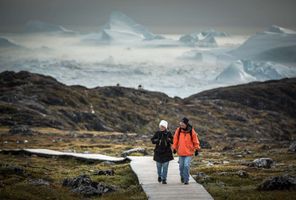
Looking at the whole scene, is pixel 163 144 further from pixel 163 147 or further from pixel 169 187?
pixel 169 187

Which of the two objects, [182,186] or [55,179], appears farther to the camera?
[55,179]

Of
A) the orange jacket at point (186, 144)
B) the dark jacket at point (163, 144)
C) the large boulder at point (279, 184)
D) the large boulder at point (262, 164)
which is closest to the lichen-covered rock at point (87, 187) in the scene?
the dark jacket at point (163, 144)

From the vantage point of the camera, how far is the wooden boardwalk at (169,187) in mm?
25766

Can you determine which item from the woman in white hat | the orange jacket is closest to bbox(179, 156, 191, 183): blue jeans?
the orange jacket

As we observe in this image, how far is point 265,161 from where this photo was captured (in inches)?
1649

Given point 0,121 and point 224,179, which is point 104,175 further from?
point 0,121

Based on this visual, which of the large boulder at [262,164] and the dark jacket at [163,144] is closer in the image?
the dark jacket at [163,144]

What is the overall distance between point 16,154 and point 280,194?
121ft

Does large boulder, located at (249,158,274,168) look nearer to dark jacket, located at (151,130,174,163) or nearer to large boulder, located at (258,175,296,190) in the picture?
dark jacket, located at (151,130,174,163)

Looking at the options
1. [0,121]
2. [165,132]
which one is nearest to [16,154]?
[165,132]

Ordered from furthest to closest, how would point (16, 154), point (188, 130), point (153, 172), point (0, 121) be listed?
1. point (0, 121)
2. point (16, 154)
3. point (153, 172)
4. point (188, 130)

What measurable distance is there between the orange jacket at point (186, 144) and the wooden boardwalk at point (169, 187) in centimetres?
175

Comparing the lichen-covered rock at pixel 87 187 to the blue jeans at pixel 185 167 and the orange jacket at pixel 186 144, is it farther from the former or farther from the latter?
the orange jacket at pixel 186 144

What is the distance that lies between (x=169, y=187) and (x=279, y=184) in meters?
5.89
